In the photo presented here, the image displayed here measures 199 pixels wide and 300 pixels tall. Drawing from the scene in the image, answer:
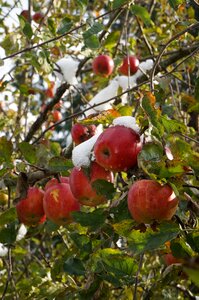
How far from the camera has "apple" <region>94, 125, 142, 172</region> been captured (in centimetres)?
109

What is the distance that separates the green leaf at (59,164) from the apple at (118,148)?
0.57 feet

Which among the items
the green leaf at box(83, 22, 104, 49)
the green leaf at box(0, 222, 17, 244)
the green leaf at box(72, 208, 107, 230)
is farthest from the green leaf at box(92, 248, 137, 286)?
the green leaf at box(83, 22, 104, 49)

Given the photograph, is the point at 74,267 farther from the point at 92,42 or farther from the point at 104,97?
the point at 104,97

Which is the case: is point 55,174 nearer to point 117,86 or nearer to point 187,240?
point 187,240

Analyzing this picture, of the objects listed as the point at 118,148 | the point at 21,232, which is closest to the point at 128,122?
the point at 118,148

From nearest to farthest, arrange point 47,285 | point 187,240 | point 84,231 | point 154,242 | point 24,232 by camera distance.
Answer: point 154,242, point 187,240, point 84,231, point 47,285, point 24,232

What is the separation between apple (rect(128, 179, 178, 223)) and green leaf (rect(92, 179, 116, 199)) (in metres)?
0.08

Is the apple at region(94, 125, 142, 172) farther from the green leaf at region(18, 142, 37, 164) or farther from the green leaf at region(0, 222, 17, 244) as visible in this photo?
the green leaf at region(0, 222, 17, 244)

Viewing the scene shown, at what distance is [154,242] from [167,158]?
174 mm

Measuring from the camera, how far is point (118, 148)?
108cm

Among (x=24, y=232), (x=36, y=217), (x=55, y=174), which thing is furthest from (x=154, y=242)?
(x=24, y=232)

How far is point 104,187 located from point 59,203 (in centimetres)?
28

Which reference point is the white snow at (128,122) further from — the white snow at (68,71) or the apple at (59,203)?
the white snow at (68,71)

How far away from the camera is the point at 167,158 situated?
1.00m
